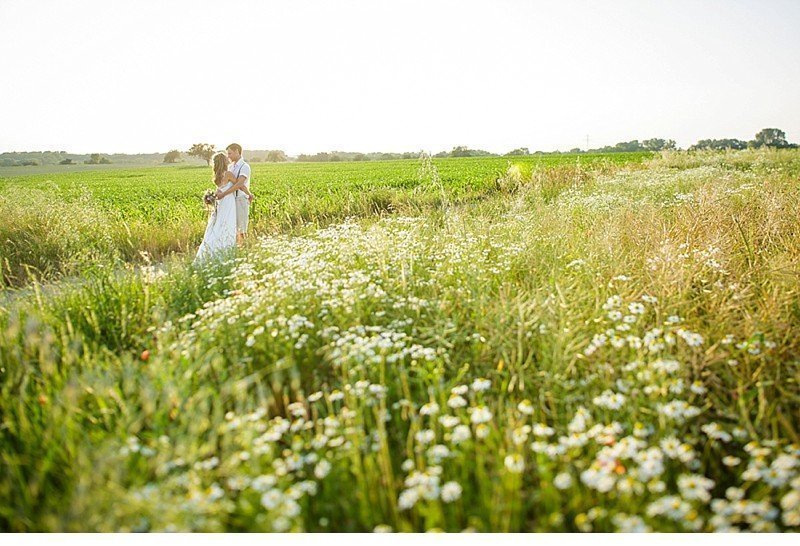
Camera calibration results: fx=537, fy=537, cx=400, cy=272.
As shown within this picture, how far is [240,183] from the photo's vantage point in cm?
712

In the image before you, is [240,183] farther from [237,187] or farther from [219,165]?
[219,165]

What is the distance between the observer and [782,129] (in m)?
3.96

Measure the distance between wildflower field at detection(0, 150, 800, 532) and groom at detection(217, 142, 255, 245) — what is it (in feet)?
8.45

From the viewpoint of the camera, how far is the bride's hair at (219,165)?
7037 mm

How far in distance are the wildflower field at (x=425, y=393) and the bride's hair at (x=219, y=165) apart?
254 cm

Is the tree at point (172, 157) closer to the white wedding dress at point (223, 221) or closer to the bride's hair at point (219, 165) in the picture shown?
the bride's hair at point (219, 165)

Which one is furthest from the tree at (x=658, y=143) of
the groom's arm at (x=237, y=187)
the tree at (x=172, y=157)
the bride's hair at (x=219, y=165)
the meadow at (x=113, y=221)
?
the tree at (x=172, y=157)

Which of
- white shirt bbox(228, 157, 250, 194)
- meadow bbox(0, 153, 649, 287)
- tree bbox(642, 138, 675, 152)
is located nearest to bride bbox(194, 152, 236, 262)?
white shirt bbox(228, 157, 250, 194)

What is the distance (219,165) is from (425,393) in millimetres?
5534

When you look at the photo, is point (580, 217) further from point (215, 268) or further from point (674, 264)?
point (215, 268)

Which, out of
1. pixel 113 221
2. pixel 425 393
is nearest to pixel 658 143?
pixel 425 393

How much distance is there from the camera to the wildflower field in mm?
A: 1769

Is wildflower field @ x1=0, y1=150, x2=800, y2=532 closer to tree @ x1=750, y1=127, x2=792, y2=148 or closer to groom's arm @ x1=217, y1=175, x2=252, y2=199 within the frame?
tree @ x1=750, y1=127, x2=792, y2=148

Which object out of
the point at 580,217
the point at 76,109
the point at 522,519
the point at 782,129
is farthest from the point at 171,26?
the point at 580,217
